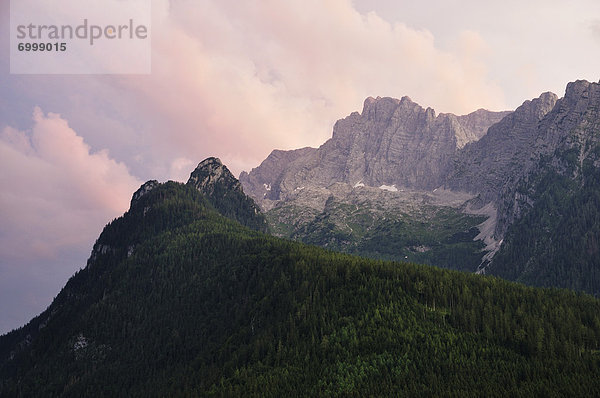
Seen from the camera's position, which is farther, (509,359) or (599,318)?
(599,318)

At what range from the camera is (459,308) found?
18750 cm

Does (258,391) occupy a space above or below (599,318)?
below

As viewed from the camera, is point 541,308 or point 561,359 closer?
point 561,359

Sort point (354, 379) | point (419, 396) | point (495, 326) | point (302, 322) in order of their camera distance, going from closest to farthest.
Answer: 1. point (419, 396)
2. point (354, 379)
3. point (495, 326)
4. point (302, 322)

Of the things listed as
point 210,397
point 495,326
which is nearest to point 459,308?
point 495,326

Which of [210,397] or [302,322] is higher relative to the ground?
[302,322]

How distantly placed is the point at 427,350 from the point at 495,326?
36457 mm

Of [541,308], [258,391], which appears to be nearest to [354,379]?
[258,391]

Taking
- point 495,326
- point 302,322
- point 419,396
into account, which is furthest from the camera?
point 302,322

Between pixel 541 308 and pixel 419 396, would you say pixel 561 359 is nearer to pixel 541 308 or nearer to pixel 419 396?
pixel 541 308

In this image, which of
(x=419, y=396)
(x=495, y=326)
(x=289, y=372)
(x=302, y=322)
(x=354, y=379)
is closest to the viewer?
(x=419, y=396)

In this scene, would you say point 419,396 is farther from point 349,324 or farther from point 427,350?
point 349,324

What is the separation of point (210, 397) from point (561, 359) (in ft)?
414

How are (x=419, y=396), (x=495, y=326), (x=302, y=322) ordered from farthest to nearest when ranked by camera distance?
(x=302, y=322) → (x=495, y=326) → (x=419, y=396)
